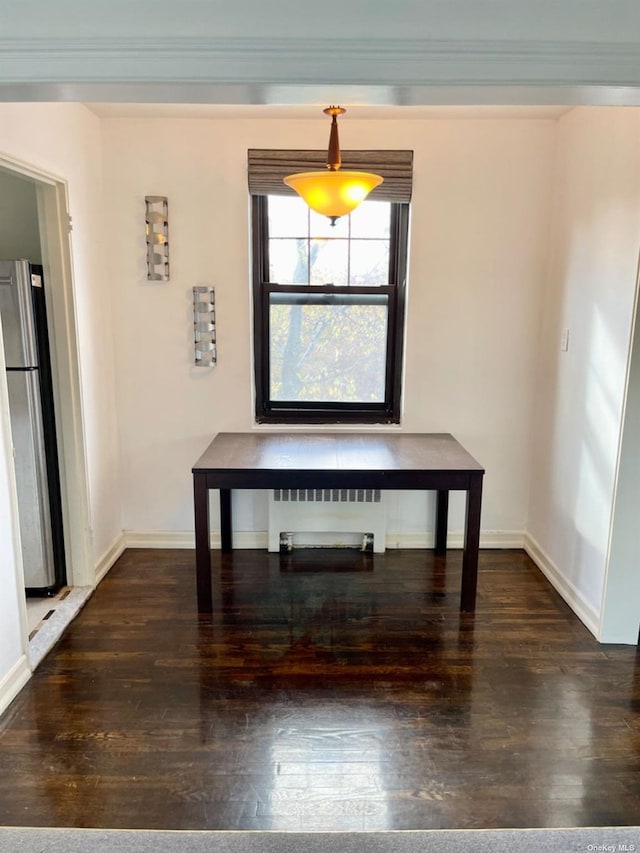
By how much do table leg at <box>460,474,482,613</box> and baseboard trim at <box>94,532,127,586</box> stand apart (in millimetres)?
2026

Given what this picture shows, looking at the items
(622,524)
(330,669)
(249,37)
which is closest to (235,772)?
(330,669)

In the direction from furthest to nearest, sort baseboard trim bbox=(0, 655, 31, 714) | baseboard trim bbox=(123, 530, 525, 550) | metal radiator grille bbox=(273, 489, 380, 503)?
baseboard trim bbox=(123, 530, 525, 550)
metal radiator grille bbox=(273, 489, 380, 503)
baseboard trim bbox=(0, 655, 31, 714)

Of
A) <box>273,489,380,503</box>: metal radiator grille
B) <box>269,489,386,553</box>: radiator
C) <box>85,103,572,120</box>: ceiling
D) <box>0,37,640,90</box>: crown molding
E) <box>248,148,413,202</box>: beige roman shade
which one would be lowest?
<box>269,489,386,553</box>: radiator

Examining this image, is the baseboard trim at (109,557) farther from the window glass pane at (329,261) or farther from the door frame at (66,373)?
the window glass pane at (329,261)

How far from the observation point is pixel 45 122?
2562mm

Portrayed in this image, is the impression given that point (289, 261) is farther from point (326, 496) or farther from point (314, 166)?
point (326, 496)

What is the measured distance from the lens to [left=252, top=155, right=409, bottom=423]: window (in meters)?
3.41

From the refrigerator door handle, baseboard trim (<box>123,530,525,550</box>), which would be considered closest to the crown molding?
the refrigerator door handle

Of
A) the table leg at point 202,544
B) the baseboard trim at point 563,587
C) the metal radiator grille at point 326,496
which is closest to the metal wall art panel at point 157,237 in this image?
the table leg at point 202,544

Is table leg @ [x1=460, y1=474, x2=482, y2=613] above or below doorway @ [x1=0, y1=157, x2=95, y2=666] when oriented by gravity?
below

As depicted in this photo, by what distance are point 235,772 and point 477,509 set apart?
162 cm

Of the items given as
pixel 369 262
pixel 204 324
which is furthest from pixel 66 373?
pixel 369 262

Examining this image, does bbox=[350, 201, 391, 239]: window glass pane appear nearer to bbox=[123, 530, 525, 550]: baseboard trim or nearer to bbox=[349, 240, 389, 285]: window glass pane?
bbox=[349, 240, 389, 285]: window glass pane

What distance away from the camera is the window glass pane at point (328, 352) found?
3.50 metres
